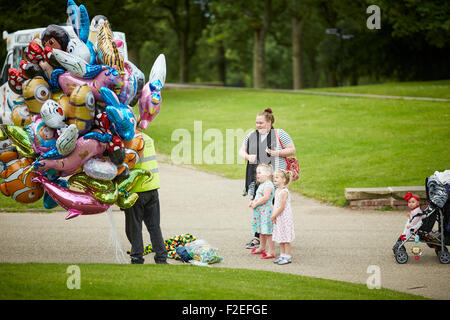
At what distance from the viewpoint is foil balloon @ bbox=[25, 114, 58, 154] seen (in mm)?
7266

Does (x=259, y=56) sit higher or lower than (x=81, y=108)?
higher

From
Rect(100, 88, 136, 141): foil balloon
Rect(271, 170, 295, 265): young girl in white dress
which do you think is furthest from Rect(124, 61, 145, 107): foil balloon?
Rect(271, 170, 295, 265): young girl in white dress

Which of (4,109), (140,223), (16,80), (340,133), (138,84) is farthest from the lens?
(340,133)

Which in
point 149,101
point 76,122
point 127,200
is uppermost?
point 149,101

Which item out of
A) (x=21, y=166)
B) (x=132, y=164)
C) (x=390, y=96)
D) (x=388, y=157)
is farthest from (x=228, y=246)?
(x=390, y=96)

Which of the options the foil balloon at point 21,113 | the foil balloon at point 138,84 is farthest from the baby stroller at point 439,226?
the foil balloon at point 21,113

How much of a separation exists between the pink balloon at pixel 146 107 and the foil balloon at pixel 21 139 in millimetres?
1370

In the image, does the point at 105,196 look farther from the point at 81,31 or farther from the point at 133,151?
the point at 81,31

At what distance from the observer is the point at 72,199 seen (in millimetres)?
7309

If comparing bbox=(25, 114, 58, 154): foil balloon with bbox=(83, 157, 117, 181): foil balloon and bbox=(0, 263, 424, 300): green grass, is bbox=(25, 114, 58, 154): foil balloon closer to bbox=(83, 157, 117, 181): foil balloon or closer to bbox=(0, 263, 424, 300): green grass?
bbox=(83, 157, 117, 181): foil balloon

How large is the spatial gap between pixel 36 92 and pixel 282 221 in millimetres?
3653

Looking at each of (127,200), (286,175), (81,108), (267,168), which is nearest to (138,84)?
(81,108)

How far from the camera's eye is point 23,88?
7.48m

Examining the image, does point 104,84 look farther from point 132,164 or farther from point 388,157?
point 388,157
